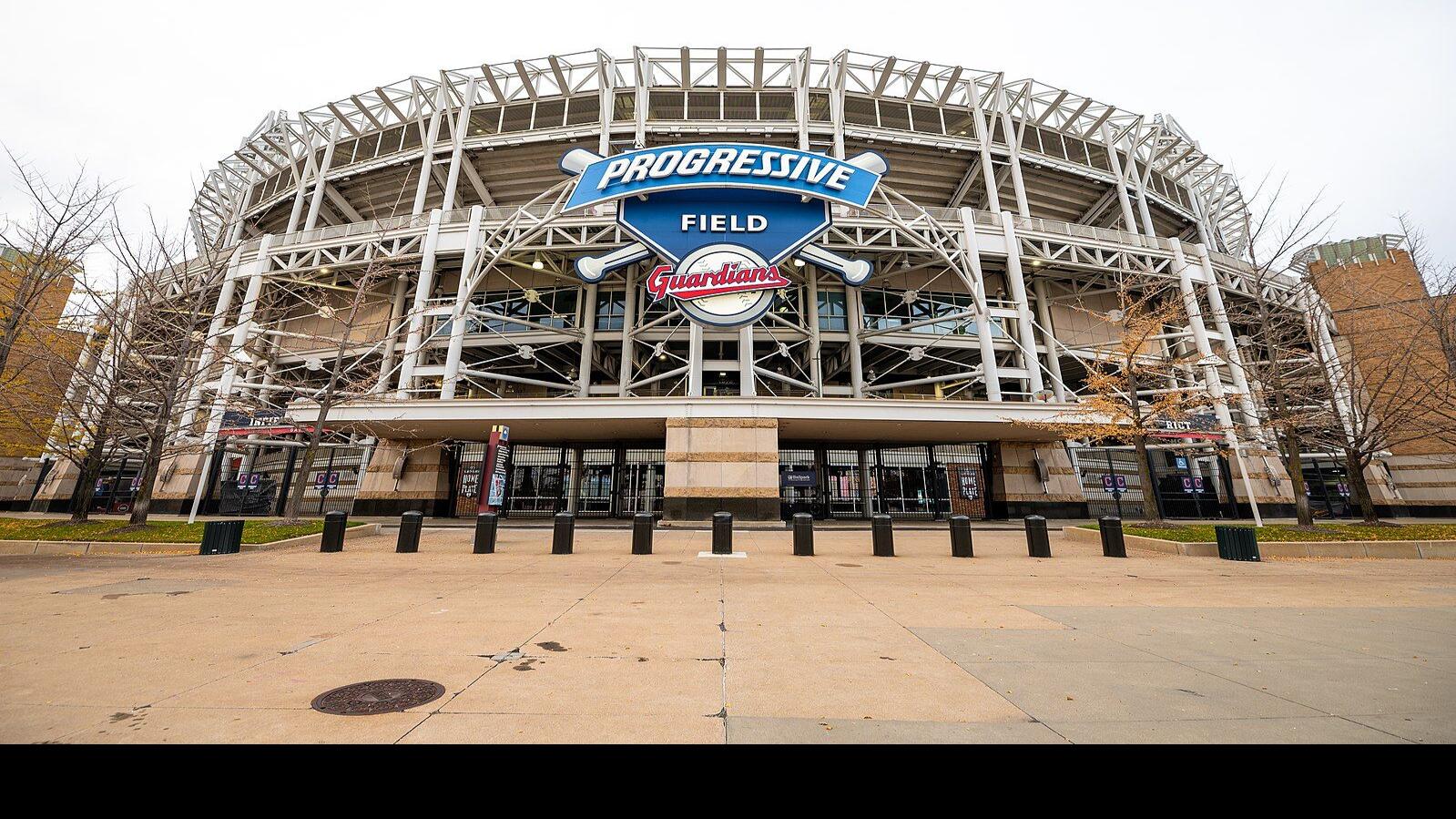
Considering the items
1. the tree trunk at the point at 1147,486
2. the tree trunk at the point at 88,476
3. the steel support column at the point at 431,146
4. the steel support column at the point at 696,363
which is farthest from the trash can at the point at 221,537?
the tree trunk at the point at 1147,486

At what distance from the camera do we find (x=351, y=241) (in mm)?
27172

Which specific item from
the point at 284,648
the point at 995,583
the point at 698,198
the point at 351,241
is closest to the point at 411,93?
the point at 351,241

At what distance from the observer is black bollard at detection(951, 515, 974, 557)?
452 inches

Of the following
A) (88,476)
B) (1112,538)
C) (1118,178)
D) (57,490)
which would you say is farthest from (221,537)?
(1118,178)

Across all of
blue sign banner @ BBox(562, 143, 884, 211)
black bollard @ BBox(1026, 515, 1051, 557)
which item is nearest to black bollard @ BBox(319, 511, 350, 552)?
blue sign banner @ BBox(562, 143, 884, 211)

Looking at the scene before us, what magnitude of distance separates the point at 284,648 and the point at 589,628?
2.54 meters

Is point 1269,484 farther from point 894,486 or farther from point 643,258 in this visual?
point 643,258

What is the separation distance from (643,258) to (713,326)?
14.5 ft

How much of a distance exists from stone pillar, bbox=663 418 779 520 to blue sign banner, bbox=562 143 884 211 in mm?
10111

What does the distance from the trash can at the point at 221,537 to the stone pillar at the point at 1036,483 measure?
25646 mm

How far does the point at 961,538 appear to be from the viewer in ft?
38.2

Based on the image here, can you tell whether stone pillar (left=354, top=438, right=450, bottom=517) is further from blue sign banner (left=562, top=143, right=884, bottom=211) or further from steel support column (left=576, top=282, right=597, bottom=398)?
blue sign banner (left=562, top=143, right=884, bottom=211)

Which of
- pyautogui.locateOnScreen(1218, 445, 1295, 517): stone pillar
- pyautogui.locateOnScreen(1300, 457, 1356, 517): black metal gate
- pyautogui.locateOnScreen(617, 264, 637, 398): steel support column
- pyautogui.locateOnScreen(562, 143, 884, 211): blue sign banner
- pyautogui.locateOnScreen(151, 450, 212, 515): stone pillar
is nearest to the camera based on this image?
pyautogui.locateOnScreen(562, 143, 884, 211): blue sign banner
